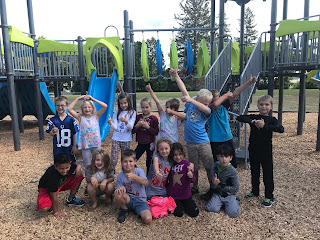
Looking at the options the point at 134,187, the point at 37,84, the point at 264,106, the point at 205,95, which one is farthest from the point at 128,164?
the point at 37,84

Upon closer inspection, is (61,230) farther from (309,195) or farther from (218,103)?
(309,195)

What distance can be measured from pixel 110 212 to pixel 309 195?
2987 millimetres

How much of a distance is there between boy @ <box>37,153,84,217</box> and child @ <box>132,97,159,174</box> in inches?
44.6

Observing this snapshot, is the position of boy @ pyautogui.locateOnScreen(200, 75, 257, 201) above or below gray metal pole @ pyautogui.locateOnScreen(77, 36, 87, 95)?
below

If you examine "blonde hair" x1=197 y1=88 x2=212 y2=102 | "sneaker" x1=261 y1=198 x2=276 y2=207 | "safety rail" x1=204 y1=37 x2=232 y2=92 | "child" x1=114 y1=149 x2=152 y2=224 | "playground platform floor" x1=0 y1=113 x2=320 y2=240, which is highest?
"safety rail" x1=204 y1=37 x2=232 y2=92

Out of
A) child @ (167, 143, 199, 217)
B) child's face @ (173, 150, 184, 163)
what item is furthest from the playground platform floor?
child's face @ (173, 150, 184, 163)

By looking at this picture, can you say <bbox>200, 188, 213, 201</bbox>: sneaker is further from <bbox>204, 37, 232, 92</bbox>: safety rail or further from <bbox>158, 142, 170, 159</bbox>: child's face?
<bbox>204, 37, 232, 92</bbox>: safety rail

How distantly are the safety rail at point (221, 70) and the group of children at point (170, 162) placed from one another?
2.17 metres

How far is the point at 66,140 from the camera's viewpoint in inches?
165

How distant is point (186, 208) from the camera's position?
3629mm

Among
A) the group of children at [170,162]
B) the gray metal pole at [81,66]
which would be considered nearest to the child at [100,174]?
the group of children at [170,162]

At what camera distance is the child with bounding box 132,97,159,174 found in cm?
429

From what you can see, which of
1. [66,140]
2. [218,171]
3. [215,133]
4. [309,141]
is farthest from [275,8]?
[66,140]

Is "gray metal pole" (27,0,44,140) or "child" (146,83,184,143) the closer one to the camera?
"child" (146,83,184,143)
